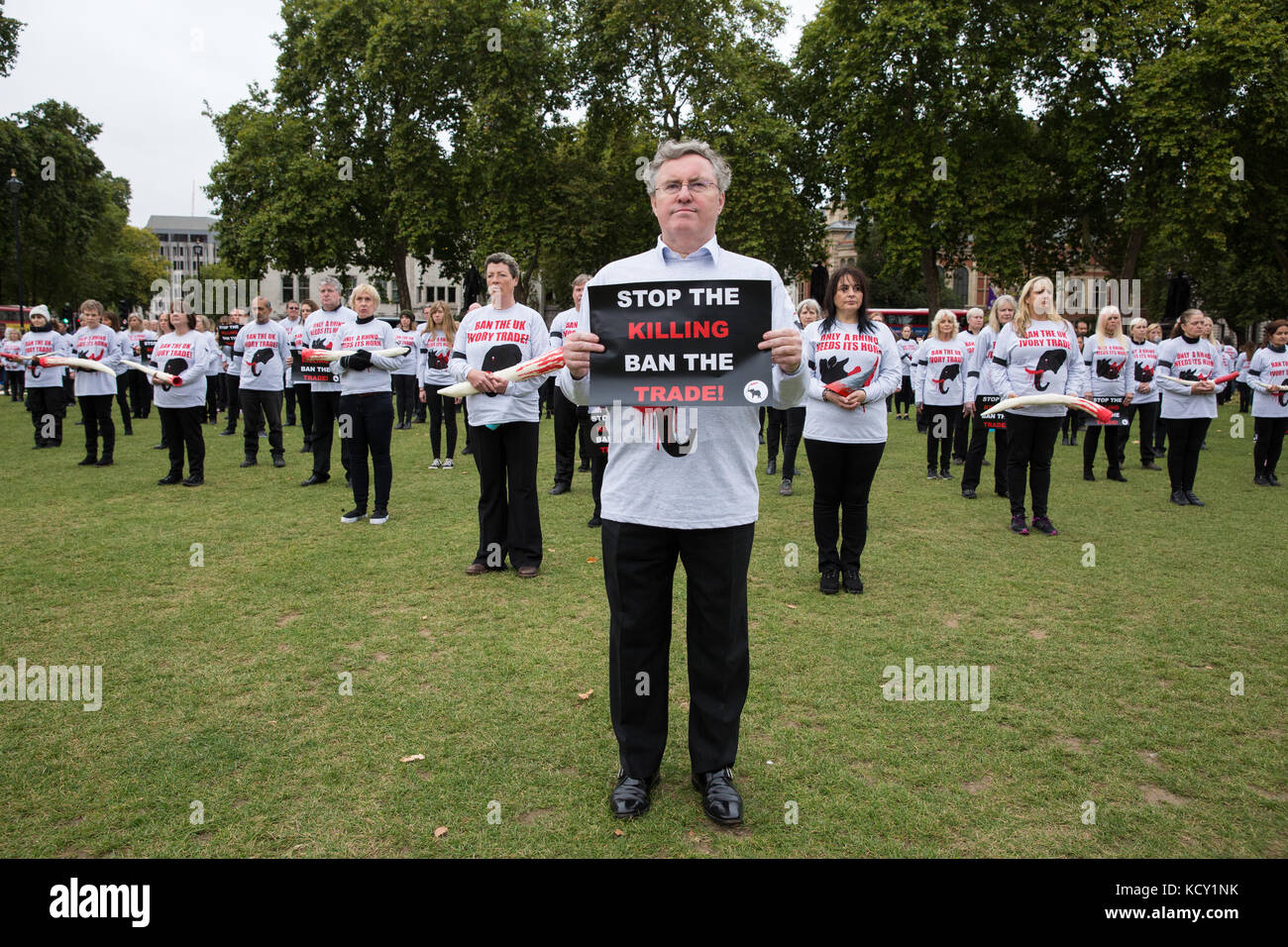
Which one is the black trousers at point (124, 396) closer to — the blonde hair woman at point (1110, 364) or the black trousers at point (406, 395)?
the black trousers at point (406, 395)

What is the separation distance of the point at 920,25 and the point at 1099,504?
2701cm

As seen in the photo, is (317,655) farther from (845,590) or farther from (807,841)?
(845,590)

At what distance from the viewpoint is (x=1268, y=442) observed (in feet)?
42.3

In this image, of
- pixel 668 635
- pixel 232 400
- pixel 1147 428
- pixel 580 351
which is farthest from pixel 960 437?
pixel 232 400

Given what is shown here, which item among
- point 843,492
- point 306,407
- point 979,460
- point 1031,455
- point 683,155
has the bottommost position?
point 979,460

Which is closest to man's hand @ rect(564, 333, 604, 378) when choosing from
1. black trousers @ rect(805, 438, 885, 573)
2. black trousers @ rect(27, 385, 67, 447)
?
black trousers @ rect(805, 438, 885, 573)

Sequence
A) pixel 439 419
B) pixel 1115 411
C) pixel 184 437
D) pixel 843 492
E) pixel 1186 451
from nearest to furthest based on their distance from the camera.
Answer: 1. pixel 843 492
2. pixel 1186 451
3. pixel 184 437
4. pixel 1115 411
5. pixel 439 419

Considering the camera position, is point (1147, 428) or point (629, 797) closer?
point (629, 797)

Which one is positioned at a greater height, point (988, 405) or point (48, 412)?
point (988, 405)

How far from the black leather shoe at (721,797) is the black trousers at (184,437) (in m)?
10.2

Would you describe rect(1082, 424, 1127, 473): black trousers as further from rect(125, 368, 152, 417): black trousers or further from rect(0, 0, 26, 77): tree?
rect(0, 0, 26, 77): tree

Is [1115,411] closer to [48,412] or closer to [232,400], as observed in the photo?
[232,400]

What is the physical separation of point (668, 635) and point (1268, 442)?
12.8m
